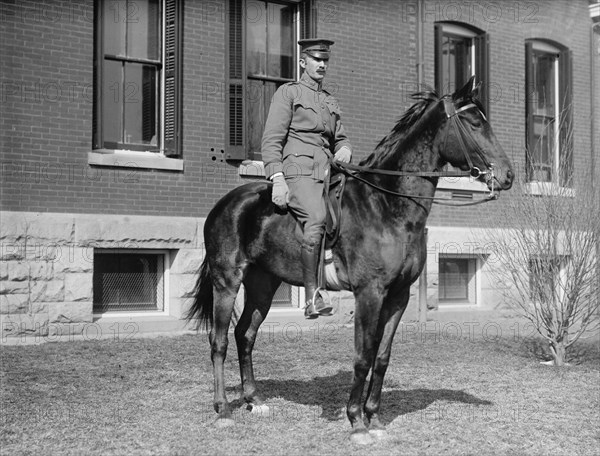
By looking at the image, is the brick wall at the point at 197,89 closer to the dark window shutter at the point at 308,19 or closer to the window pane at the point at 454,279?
the dark window shutter at the point at 308,19

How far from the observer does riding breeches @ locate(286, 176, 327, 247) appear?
6.45m

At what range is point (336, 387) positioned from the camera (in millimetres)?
8266

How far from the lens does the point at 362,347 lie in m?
6.33

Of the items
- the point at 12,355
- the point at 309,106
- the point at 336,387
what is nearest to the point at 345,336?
the point at 336,387

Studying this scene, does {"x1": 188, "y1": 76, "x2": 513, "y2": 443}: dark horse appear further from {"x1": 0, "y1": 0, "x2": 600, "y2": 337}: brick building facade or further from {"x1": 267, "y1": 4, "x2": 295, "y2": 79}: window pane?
{"x1": 267, "y1": 4, "x2": 295, "y2": 79}: window pane

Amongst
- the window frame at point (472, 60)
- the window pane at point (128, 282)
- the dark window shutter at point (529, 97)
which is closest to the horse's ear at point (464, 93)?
the window pane at point (128, 282)

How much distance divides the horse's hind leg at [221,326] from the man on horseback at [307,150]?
95 cm

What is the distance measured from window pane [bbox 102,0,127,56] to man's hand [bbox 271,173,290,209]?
606cm

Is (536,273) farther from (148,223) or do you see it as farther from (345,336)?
(148,223)

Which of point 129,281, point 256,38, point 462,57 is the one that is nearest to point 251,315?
point 129,281

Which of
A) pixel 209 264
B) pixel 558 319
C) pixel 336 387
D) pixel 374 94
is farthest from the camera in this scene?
pixel 374 94

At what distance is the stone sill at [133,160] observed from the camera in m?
11.2

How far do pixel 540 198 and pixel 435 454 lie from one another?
5.35 m

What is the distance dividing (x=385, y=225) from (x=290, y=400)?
2240 millimetres
